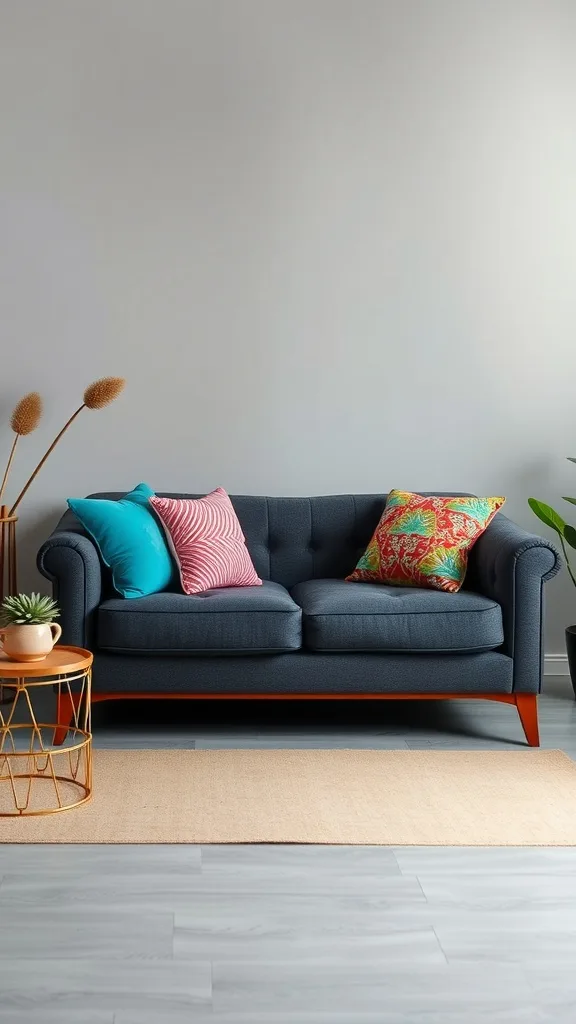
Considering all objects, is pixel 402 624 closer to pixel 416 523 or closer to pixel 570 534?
pixel 416 523

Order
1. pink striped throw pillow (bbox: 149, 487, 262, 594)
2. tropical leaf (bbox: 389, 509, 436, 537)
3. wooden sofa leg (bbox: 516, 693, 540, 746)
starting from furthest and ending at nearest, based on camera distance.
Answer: tropical leaf (bbox: 389, 509, 436, 537) → pink striped throw pillow (bbox: 149, 487, 262, 594) → wooden sofa leg (bbox: 516, 693, 540, 746)

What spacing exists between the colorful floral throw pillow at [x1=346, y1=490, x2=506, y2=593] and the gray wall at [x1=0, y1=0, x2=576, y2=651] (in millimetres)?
520

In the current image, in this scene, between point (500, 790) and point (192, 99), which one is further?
point (192, 99)

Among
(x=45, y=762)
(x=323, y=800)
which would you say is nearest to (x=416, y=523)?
(x=323, y=800)

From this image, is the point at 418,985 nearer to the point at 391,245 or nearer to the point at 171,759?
the point at 171,759

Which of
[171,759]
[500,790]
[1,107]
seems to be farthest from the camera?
[1,107]

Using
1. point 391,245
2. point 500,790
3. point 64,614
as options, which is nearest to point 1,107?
point 391,245

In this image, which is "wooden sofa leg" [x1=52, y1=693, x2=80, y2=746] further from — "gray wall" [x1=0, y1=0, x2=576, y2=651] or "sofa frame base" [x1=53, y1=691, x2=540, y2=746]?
"gray wall" [x1=0, y1=0, x2=576, y2=651]

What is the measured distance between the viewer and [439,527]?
12.5 ft

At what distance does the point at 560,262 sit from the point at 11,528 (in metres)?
2.54

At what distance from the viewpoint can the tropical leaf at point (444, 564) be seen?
3.74 meters

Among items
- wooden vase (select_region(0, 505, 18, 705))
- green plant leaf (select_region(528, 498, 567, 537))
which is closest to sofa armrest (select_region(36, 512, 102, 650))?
wooden vase (select_region(0, 505, 18, 705))

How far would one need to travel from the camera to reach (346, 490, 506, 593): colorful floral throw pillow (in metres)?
3.75

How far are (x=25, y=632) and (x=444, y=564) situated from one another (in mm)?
1568
